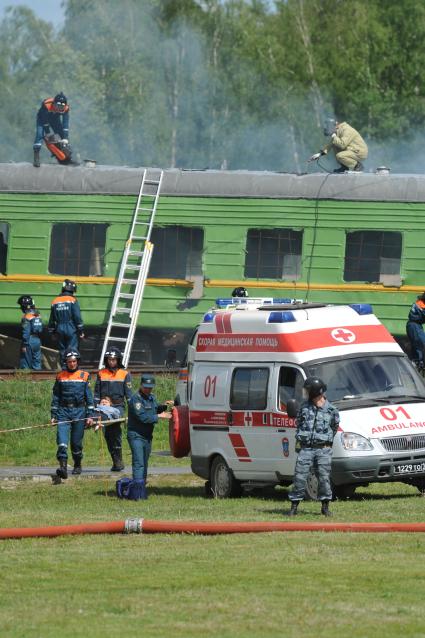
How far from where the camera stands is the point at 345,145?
1183 inches

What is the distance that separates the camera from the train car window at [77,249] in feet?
96.5

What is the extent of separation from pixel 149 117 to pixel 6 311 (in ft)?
112

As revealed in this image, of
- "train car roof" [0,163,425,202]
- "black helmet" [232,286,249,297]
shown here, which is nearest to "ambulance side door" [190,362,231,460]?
"black helmet" [232,286,249,297]

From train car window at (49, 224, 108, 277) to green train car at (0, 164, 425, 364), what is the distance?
2 centimetres

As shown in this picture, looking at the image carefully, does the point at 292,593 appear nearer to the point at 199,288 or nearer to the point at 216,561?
the point at 216,561

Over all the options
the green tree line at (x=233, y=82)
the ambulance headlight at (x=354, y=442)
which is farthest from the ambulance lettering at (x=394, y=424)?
the green tree line at (x=233, y=82)

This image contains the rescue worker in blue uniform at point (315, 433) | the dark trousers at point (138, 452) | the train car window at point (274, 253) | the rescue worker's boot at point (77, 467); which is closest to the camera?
the rescue worker in blue uniform at point (315, 433)

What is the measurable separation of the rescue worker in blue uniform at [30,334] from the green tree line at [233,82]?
97.4 feet

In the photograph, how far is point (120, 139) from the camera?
209ft

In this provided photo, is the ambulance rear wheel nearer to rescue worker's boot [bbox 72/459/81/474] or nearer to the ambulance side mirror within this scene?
the ambulance side mirror

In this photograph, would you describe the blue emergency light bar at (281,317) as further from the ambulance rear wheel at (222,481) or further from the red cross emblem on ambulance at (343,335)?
the ambulance rear wheel at (222,481)

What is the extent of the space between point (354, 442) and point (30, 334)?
11.4 metres

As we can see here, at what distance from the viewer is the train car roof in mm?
28922

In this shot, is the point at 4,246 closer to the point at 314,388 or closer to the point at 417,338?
the point at 417,338
